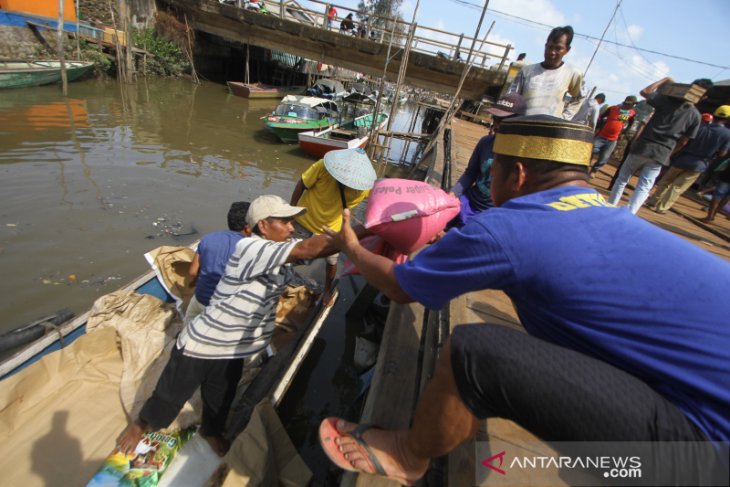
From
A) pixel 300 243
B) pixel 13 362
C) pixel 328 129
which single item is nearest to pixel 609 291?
pixel 300 243

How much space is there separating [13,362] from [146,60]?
66.9 feet

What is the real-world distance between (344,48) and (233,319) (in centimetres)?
1710

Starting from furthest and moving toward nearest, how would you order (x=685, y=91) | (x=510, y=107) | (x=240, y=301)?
1. (x=685, y=91)
2. (x=510, y=107)
3. (x=240, y=301)

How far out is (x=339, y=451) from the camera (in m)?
1.43

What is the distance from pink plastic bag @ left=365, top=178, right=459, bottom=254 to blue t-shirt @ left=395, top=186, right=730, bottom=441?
88 cm

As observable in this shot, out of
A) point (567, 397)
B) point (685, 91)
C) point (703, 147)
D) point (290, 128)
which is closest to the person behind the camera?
point (567, 397)

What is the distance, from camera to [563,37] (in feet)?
11.1

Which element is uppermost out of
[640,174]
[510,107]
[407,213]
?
[510,107]

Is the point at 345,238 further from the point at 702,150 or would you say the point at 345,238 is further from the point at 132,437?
the point at 702,150

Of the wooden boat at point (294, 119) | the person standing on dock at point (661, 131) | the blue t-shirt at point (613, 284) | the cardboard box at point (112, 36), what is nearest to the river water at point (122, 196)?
the wooden boat at point (294, 119)

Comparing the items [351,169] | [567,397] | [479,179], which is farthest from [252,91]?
[567,397]

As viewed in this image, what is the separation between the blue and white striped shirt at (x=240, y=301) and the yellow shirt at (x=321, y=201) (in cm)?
157

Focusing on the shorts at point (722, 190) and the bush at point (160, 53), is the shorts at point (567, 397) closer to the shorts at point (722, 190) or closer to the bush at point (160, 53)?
the shorts at point (722, 190)

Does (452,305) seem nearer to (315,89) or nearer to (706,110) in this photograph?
(706,110)
